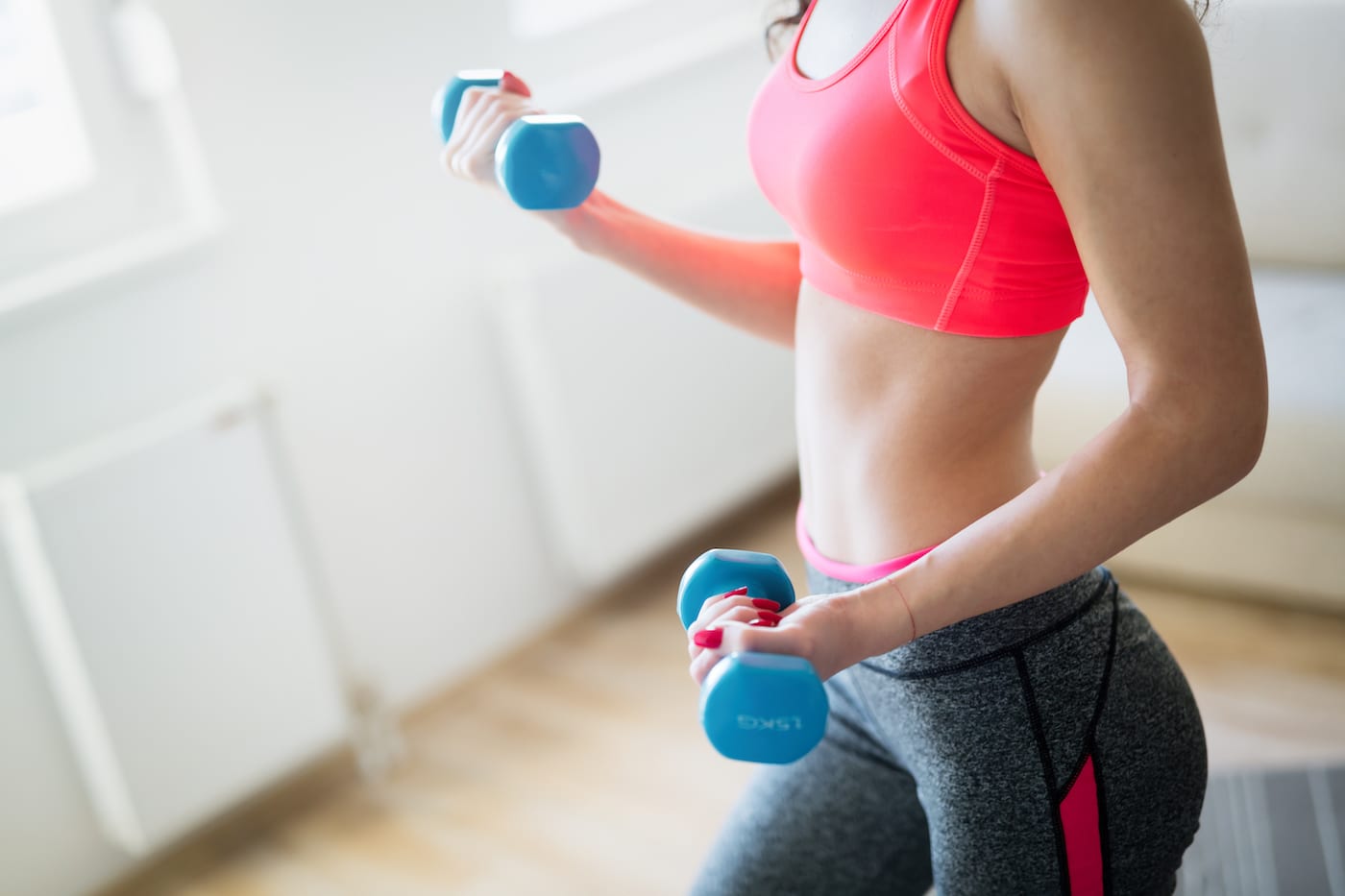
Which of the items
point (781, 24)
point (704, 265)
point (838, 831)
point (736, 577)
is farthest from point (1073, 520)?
point (781, 24)

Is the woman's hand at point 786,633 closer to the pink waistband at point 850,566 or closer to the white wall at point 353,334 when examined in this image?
the pink waistband at point 850,566

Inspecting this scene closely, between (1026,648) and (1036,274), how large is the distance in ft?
0.85

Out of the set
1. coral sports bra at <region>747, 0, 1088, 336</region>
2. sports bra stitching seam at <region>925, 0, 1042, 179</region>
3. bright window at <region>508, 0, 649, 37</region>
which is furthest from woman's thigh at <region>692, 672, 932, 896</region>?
bright window at <region>508, 0, 649, 37</region>

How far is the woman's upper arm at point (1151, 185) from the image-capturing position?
67 centimetres

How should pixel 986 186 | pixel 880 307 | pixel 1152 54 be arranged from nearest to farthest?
pixel 1152 54, pixel 986 186, pixel 880 307

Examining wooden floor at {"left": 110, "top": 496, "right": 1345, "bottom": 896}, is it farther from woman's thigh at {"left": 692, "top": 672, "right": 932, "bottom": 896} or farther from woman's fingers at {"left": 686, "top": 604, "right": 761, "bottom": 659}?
woman's fingers at {"left": 686, "top": 604, "right": 761, "bottom": 659}

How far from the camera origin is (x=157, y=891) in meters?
2.14

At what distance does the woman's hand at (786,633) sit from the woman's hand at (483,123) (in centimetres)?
52

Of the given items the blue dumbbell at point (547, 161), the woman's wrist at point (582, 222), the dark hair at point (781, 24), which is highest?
the dark hair at point (781, 24)

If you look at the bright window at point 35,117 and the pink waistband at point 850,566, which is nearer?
the pink waistband at point 850,566

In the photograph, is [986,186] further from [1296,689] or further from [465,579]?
[465,579]

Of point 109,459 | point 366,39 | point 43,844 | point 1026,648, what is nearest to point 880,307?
point 1026,648

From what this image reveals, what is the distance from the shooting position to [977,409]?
2.97ft

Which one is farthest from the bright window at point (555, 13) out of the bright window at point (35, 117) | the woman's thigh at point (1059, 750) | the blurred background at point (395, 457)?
the woman's thigh at point (1059, 750)
